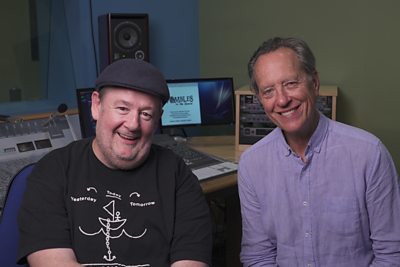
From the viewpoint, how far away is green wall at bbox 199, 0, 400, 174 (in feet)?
8.42

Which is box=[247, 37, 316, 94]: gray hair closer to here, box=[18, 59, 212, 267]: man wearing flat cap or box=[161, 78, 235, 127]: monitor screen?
box=[18, 59, 212, 267]: man wearing flat cap

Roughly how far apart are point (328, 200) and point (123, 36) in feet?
5.53

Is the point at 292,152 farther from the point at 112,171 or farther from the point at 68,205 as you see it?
the point at 68,205

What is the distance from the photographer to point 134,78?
4.34ft

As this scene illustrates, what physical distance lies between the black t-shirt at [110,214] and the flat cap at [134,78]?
24 centimetres

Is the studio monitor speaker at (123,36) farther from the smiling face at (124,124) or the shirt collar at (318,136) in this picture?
the shirt collar at (318,136)

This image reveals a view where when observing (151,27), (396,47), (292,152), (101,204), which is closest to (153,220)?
(101,204)

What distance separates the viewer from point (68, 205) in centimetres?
134

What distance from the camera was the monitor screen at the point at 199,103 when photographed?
9.00 ft

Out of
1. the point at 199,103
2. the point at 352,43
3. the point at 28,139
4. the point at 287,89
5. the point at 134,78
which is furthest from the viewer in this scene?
the point at 199,103

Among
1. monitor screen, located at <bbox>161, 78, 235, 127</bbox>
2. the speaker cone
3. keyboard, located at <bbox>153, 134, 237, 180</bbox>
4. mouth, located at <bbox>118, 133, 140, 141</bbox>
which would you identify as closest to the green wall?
monitor screen, located at <bbox>161, 78, 235, 127</bbox>

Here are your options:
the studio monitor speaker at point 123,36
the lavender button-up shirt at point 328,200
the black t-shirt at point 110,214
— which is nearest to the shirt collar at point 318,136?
the lavender button-up shirt at point 328,200

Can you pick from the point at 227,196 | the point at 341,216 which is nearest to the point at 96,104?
the point at 341,216

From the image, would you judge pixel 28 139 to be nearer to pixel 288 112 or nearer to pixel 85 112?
pixel 85 112
